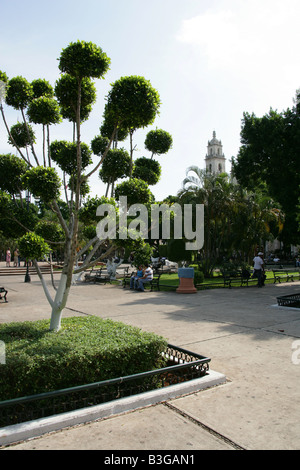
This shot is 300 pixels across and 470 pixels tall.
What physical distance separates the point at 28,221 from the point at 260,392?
4.28 metres

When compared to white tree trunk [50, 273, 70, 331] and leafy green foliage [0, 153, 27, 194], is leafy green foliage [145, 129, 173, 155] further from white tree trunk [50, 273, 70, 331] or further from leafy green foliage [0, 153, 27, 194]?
white tree trunk [50, 273, 70, 331]

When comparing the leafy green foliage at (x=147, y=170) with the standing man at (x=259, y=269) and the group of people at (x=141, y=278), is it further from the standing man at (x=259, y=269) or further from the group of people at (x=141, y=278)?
the standing man at (x=259, y=269)

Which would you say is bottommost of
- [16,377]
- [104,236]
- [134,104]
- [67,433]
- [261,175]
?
[67,433]

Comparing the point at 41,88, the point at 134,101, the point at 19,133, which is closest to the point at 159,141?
the point at 134,101

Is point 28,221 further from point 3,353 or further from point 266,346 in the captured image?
point 266,346

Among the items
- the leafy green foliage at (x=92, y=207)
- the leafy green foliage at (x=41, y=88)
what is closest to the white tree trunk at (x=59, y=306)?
the leafy green foliage at (x=92, y=207)

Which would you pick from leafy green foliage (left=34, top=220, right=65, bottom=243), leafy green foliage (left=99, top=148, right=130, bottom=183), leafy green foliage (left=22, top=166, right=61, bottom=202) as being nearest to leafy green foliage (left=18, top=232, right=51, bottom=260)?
leafy green foliage (left=22, top=166, right=61, bottom=202)

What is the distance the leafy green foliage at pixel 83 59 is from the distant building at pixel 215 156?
11688cm

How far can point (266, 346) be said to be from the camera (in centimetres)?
634

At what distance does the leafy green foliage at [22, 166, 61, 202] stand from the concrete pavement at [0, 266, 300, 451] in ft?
10.0

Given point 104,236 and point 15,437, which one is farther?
point 104,236

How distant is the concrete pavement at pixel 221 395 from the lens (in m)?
3.32

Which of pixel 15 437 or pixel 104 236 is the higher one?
pixel 104 236
